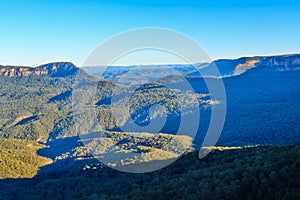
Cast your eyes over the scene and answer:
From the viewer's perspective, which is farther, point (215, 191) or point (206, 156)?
point (206, 156)

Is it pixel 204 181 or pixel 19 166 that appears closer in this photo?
pixel 204 181

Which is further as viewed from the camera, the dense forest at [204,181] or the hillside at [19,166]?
the hillside at [19,166]

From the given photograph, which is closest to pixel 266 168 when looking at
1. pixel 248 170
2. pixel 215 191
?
pixel 248 170

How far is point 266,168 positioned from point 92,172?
5699 centimetres

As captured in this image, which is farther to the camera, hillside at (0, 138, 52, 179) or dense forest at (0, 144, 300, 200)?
hillside at (0, 138, 52, 179)

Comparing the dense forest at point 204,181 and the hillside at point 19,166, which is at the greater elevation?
the dense forest at point 204,181

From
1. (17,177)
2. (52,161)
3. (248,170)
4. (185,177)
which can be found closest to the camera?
(248,170)

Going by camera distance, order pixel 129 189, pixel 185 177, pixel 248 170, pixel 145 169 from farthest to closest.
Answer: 1. pixel 145 169
2. pixel 129 189
3. pixel 185 177
4. pixel 248 170

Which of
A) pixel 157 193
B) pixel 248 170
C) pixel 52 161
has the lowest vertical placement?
pixel 52 161

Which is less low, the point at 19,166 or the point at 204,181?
the point at 204,181

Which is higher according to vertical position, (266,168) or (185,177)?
(266,168)

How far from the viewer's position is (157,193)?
5234 centimetres

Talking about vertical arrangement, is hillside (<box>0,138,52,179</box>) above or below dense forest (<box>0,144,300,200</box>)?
below

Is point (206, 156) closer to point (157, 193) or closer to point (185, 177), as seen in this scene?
point (185, 177)
